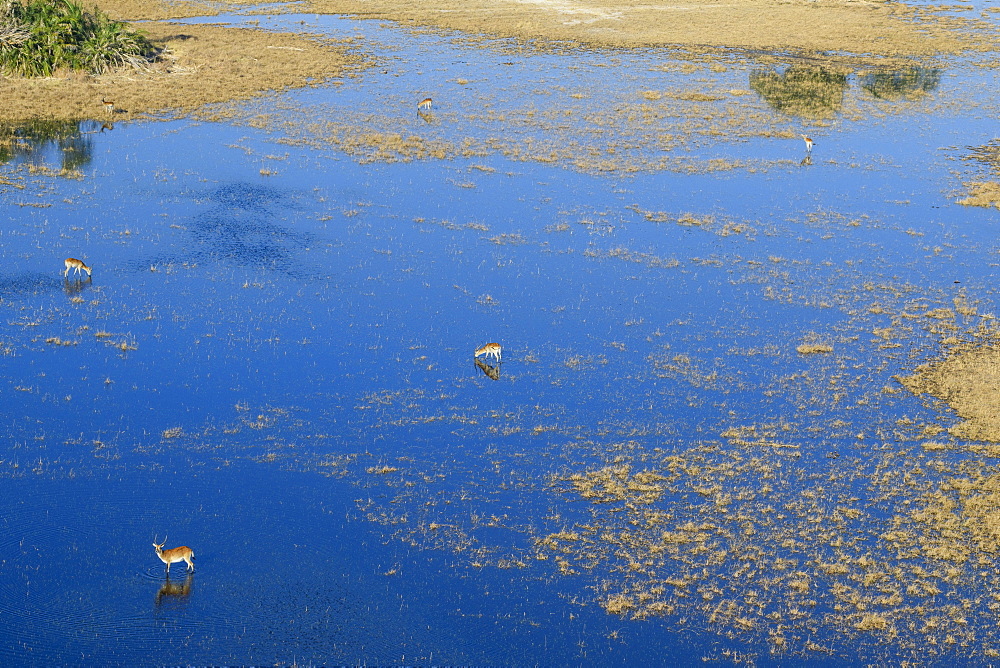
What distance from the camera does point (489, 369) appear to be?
821 inches

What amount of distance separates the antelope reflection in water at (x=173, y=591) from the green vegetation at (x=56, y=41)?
34788mm

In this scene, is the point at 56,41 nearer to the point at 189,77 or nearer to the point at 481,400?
the point at 189,77

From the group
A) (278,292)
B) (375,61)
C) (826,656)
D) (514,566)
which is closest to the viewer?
(826,656)

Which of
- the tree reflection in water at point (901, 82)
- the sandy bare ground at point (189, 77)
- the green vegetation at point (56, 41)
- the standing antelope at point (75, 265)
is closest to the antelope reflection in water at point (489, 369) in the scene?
the standing antelope at point (75, 265)

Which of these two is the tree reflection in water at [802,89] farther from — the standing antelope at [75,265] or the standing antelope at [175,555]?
the standing antelope at [175,555]

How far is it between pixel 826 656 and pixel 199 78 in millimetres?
39162

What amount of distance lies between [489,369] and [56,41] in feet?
104

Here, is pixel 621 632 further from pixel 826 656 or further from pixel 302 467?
pixel 302 467

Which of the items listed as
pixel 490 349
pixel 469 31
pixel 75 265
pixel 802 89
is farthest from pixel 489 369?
pixel 469 31

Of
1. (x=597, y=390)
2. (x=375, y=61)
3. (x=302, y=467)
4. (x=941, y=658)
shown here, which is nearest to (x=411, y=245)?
(x=597, y=390)

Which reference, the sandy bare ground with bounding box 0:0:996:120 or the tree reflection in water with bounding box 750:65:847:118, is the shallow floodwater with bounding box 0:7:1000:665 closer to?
the sandy bare ground with bounding box 0:0:996:120

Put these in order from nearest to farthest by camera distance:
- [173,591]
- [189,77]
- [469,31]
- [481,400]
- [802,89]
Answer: [173,591]
[481,400]
[189,77]
[802,89]
[469,31]

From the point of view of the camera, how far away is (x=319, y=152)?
34969 mm

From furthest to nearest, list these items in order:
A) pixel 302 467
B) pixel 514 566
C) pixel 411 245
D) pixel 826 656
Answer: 1. pixel 411 245
2. pixel 302 467
3. pixel 514 566
4. pixel 826 656
